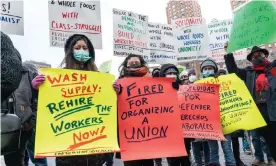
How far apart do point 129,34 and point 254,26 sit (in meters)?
2.83

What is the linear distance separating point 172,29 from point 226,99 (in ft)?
13.6

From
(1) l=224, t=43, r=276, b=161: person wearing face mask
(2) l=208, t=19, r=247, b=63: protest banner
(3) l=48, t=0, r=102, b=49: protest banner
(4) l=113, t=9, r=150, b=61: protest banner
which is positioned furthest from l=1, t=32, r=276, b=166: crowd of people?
(2) l=208, t=19, r=247, b=63: protest banner

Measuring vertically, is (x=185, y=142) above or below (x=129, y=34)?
below

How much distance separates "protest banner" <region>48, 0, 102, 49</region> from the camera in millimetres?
5609

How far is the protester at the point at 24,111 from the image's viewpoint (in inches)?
143

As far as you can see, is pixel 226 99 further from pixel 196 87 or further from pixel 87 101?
pixel 87 101

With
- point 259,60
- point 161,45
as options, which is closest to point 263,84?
point 259,60

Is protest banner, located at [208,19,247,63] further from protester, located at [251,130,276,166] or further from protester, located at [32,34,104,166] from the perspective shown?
protester, located at [32,34,104,166]

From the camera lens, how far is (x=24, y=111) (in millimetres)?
3680

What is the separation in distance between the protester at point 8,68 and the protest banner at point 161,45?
21.9 ft

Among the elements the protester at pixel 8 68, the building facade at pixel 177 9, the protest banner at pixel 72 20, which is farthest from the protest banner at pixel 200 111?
the building facade at pixel 177 9

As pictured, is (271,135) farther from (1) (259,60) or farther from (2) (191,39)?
(2) (191,39)

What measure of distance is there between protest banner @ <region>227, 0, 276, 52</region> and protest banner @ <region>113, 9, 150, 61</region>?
95.2 inches

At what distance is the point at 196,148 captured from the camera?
5.92m
